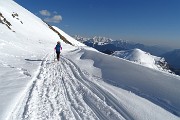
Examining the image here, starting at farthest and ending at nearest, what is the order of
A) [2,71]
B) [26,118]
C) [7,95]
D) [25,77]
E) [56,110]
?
[2,71] < [25,77] < [7,95] < [56,110] < [26,118]

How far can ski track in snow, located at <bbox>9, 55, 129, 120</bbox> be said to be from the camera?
8711 millimetres

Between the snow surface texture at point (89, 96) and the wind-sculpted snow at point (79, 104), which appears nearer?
the wind-sculpted snow at point (79, 104)

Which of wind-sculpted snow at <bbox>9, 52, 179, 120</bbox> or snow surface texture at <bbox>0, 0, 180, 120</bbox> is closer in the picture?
wind-sculpted snow at <bbox>9, 52, 179, 120</bbox>

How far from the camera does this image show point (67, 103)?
33.5ft

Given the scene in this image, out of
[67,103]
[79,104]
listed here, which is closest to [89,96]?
[79,104]

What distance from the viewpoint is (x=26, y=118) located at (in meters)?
8.15

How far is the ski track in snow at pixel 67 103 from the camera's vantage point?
8711mm

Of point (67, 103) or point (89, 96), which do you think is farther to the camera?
point (89, 96)

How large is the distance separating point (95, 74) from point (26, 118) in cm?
1015

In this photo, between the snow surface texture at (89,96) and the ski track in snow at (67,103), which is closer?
the ski track in snow at (67,103)

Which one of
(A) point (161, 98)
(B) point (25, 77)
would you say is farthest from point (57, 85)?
(A) point (161, 98)

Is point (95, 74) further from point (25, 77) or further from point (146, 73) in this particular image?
point (25, 77)

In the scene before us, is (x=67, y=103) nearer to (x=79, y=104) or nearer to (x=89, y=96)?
(x=79, y=104)

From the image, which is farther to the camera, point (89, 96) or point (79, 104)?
point (89, 96)
